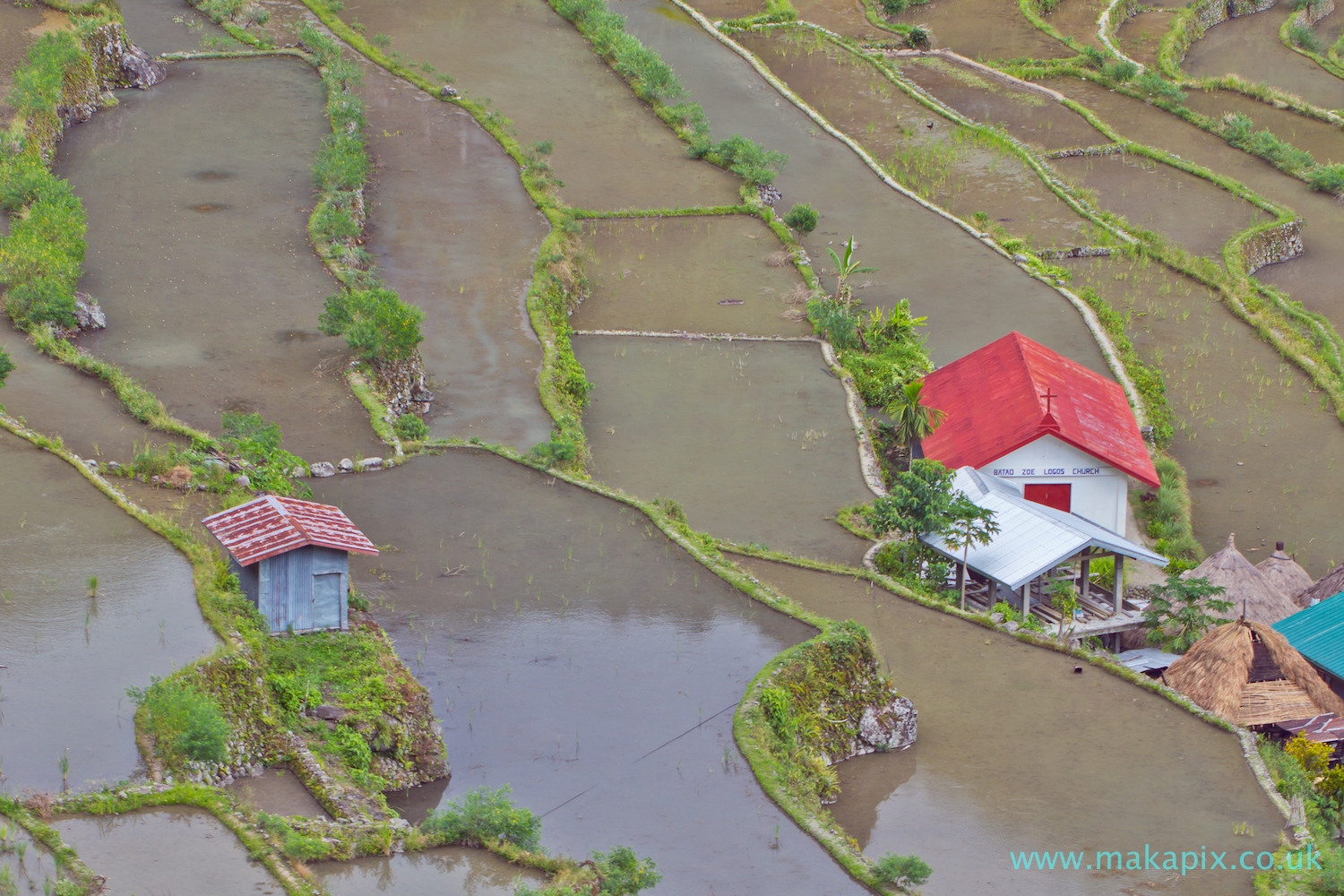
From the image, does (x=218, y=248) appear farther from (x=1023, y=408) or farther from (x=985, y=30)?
(x=985, y=30)

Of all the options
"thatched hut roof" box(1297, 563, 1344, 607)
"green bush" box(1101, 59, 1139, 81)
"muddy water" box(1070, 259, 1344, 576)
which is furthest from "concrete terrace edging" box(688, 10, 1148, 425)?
"thatched hut roof" box(1297, 563, 1344, 607)

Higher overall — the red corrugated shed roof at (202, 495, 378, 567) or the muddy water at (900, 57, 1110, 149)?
the muddy water at (900, 57, 1110, 149)

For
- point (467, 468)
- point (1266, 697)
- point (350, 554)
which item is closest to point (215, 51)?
point (467, 468)

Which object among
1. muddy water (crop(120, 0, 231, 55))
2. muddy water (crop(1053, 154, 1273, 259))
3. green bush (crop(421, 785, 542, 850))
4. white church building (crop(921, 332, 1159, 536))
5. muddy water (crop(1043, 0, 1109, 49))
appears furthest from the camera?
muddy water (crop(1043, 0, 1109, 49))

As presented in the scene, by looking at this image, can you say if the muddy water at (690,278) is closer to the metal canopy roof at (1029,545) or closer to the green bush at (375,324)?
the green bush at (375,324)

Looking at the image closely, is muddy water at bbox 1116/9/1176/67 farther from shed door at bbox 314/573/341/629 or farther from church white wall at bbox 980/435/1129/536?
shed door at bbox 314/573/341/629

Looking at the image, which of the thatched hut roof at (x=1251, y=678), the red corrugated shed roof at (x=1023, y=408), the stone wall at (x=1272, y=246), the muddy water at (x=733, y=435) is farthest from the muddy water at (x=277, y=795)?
the stone wall at (x=1272, y=246)
